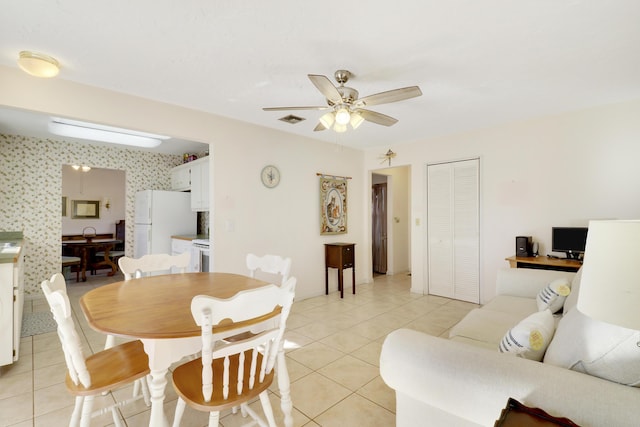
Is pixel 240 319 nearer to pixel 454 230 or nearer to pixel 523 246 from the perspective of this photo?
pixel 523 246

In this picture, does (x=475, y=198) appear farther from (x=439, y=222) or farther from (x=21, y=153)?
(x=21, y=153)

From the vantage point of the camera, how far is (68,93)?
2.48m

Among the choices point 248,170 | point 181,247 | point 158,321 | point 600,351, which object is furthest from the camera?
point 181,247

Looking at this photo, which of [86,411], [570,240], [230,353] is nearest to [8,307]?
[86,411]

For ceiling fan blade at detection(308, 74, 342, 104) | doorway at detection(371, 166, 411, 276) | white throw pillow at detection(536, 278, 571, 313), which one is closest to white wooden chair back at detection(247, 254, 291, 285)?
ceiling fan blade at detection(308, 74, 342, 104)

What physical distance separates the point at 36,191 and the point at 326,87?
4987 millimetres

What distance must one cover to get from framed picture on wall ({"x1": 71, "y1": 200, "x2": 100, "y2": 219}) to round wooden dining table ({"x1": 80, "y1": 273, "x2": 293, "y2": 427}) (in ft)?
20.5

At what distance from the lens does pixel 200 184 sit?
450cm

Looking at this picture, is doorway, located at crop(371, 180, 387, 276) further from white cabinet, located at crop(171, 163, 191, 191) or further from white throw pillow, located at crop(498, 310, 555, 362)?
white throw pillow, located at crop(498, 310, 555, 362)

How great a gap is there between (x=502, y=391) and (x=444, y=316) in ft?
8.80

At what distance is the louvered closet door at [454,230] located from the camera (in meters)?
4.05

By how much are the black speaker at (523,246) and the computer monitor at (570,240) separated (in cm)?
22

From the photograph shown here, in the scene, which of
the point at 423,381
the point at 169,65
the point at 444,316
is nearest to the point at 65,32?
the point at 169,65

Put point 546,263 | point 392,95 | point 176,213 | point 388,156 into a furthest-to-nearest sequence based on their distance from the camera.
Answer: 1. point 176,213
2. point 388,156
3. point 546,263
4. point 392,95
